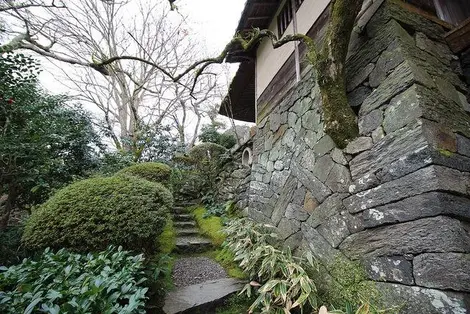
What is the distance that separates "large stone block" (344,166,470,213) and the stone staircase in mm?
3314

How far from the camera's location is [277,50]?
169 inches

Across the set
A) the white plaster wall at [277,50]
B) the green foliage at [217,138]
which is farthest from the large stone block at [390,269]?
the green foliage at [217,138]

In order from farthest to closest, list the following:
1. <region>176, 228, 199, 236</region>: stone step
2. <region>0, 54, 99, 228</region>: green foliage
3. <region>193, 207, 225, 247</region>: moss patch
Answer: <region>176, 228, 199, 236</region>: stone step < <region>193, 207, 225, 247</region>: moss patch < <region>0, 54, 99, 228</region>: green foliage

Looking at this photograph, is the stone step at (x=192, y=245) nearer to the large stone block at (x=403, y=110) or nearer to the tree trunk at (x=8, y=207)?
the tree trunk at (x=8, y=207)

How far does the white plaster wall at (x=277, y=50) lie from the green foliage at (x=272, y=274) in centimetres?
315

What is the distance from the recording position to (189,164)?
730 centimetres

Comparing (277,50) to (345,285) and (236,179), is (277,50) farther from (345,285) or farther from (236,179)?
(345,285)

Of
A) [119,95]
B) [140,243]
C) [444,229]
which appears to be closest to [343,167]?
[444,229]

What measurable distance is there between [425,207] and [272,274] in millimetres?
1668

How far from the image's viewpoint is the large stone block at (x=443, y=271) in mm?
1319

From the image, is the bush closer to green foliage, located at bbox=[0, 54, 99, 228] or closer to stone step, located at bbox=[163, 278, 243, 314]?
stone step, located at bbox=[163, 278, 243, 314]

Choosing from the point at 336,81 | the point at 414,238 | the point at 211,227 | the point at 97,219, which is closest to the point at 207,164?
the point at 211,227

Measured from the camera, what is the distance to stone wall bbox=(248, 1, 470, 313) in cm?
146

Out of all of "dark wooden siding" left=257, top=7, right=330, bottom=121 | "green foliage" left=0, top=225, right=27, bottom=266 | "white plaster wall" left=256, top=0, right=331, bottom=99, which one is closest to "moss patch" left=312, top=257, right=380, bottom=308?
"dark wooden siding" left=257, top=7, right=330, bottom=121
